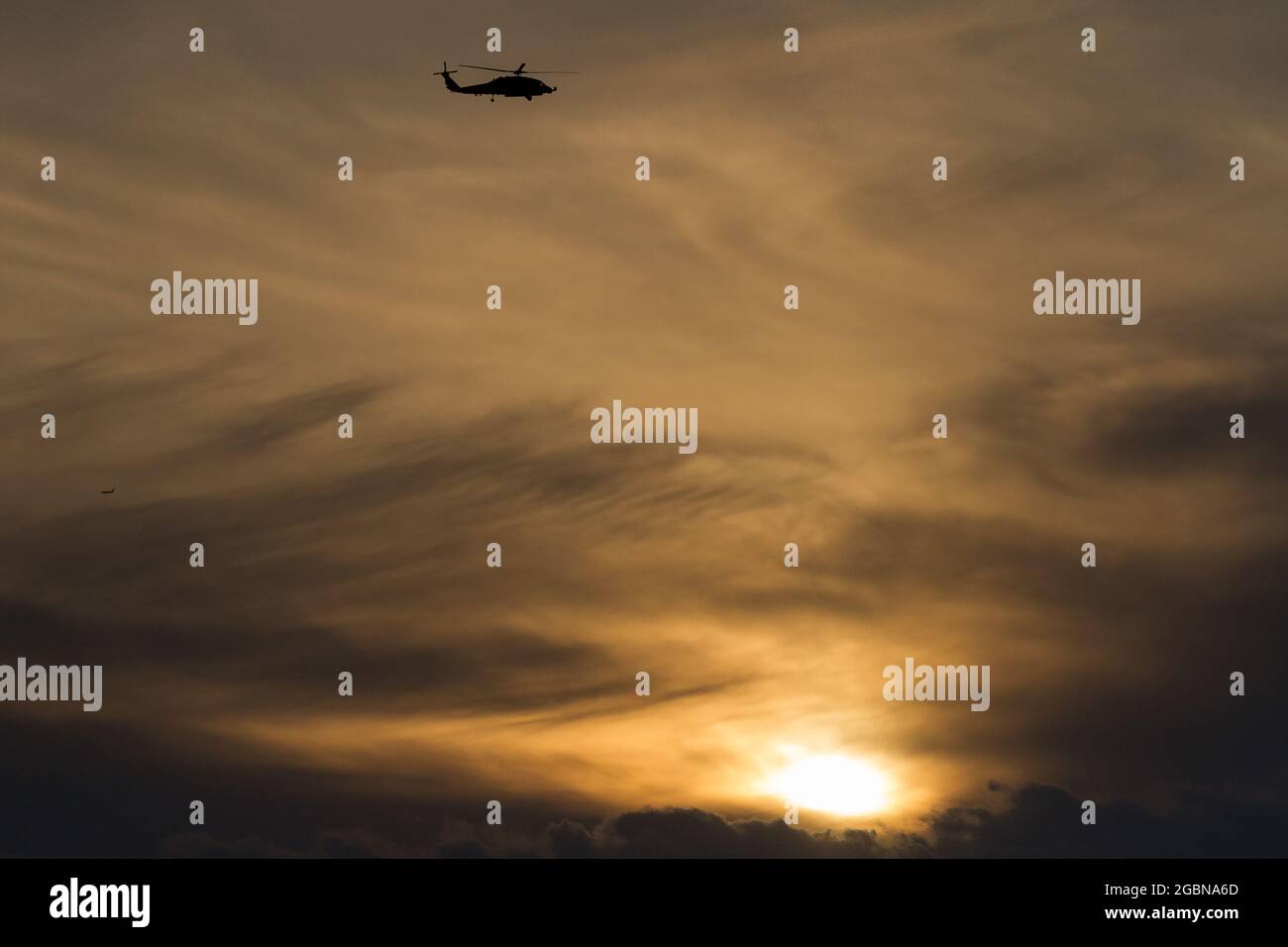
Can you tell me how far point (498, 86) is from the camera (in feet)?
573
